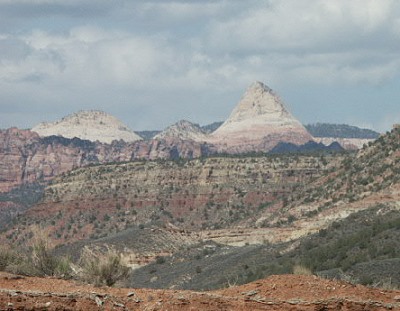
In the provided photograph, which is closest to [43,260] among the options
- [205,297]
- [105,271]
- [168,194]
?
[105,271]

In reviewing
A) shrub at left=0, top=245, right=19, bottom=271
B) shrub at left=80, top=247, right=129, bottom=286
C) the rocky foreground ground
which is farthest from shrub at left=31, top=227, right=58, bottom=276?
the rocky foreground ground

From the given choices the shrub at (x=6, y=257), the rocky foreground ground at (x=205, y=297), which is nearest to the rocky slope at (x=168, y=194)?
the shrub at (x=6, y=257)

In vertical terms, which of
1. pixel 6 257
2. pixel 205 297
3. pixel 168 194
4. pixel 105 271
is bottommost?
pixel 168 194

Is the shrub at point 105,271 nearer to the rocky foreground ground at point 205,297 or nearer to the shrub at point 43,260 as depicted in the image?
the shrub at point 43,260

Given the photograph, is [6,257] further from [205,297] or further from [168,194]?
[168,194]

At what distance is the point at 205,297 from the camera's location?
2272 centimetres

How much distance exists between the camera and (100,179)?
495 feet

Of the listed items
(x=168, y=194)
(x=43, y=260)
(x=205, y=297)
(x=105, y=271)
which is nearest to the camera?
(x=205, y=297)

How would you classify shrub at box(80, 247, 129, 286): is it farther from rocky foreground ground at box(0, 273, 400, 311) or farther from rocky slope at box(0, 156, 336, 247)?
rocky slope at box(0, 156, 336, 247)

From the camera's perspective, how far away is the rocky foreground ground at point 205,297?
2112cm

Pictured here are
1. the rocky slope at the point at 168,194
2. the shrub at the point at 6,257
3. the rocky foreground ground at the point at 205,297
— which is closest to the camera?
the rocky foreground ground at the point at 205,297

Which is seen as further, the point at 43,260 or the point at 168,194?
the point at 168,194

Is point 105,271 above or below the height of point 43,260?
below

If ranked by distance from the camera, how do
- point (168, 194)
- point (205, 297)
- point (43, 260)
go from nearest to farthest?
point (205, 297)
point (43, 260)
point (168, 194)
